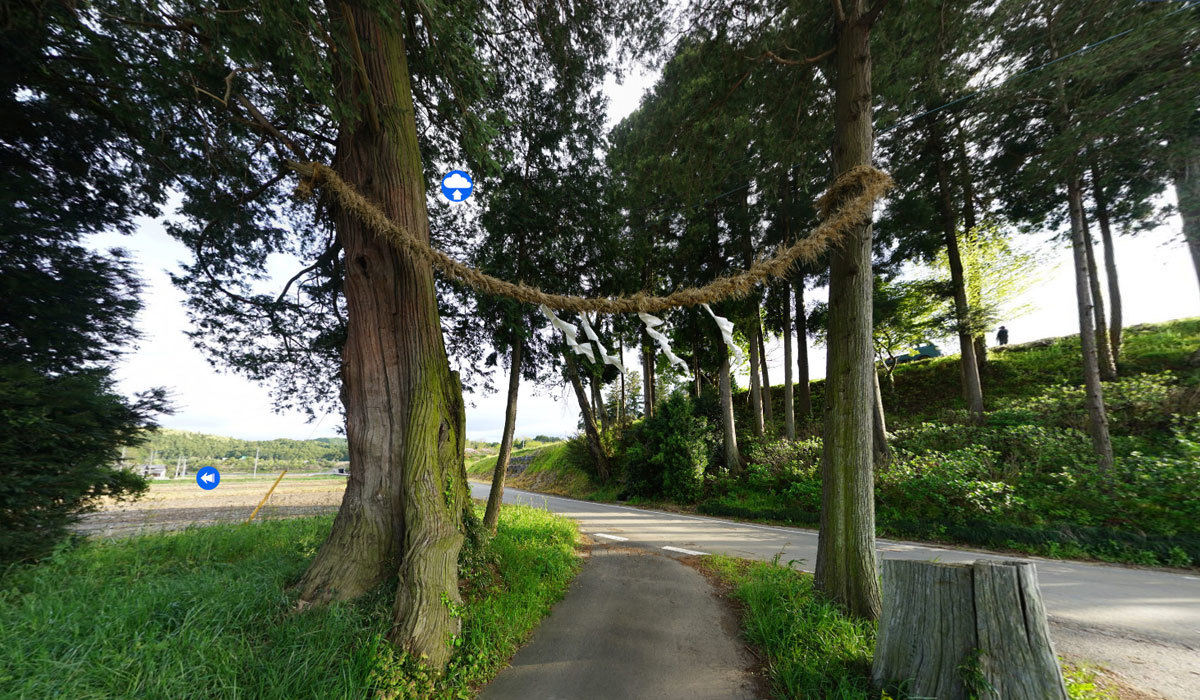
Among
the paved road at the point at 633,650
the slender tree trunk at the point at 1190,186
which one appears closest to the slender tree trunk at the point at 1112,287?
the slender tree trunk at the point at 1190,186

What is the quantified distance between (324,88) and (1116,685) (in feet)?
24.2

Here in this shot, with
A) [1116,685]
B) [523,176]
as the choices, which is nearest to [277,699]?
[1116,685]

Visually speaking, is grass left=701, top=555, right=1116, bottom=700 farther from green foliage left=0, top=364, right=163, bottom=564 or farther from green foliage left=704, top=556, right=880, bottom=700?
green foliage left=0, top=364, right=163, bottom=564

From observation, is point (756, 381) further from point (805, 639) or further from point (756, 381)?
point (805, 639)

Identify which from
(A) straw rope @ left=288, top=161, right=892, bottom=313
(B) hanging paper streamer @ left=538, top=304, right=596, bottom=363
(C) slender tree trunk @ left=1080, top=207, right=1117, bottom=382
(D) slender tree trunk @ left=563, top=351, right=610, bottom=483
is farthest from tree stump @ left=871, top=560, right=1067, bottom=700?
(C) slender tree trunk @ left=1080, top=207, right=1117, bottom=382

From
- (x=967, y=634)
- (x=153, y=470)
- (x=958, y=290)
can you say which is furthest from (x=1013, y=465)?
(x=153, y=470)

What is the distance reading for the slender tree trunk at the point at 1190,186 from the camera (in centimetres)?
760

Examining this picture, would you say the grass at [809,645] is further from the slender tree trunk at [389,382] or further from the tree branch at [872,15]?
the tree branch at [872,15]

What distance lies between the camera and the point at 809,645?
281cm

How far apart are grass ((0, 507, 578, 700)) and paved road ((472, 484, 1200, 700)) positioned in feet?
11.7

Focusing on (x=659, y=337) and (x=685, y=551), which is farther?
(x=685, y=551)

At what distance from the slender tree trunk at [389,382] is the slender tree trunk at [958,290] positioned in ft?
46.1

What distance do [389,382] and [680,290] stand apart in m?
2.75

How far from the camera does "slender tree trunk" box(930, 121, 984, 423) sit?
35.9 ft
